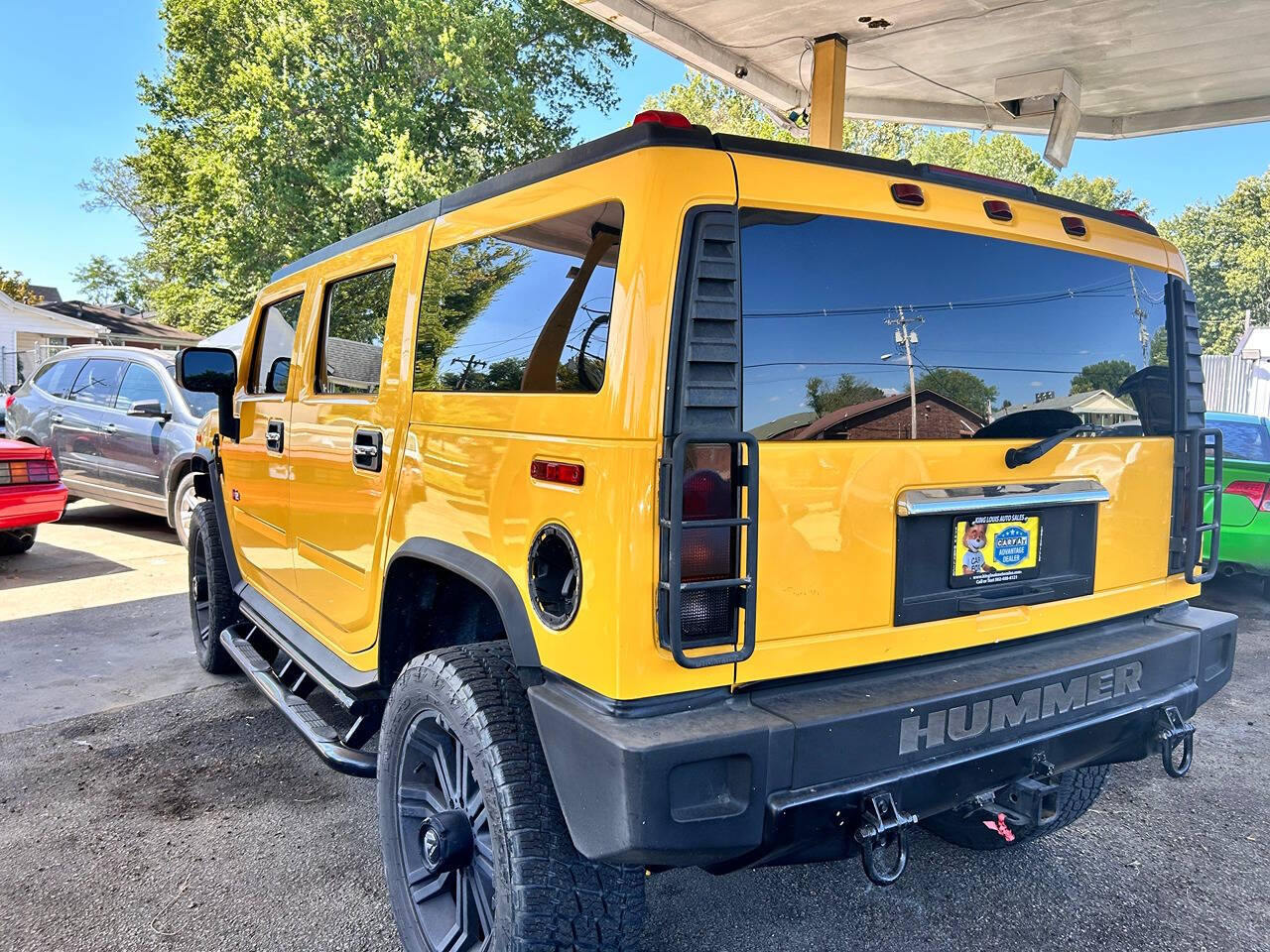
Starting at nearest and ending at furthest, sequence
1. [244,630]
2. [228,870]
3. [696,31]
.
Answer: [228,870], [244,630], [696,31]

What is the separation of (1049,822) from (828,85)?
A: 17.9 feet

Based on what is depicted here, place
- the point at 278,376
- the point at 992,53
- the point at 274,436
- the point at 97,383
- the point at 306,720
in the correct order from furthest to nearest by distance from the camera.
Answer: the point at 97,383, the point at 992,53, the point at 278,376, the point at 274,436, the point at 306,720

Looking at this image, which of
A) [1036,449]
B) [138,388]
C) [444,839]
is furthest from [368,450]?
[138,388]

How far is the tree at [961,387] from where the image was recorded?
2.16m

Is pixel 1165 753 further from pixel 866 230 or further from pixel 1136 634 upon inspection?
pixel 866 230

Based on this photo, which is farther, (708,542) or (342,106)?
(342,106)

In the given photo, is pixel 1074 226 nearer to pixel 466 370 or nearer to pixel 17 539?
pixel 466 370

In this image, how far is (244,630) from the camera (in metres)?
4.49

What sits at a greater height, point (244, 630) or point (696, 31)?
point (696, 31)

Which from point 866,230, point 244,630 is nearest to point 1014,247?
point 866,230

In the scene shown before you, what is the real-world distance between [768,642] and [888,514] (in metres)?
0.45

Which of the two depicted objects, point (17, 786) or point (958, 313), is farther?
point (17, 786)

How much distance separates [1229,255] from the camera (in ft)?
160

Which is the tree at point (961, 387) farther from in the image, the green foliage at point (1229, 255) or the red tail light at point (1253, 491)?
the green foliage at point (1229, 255)
